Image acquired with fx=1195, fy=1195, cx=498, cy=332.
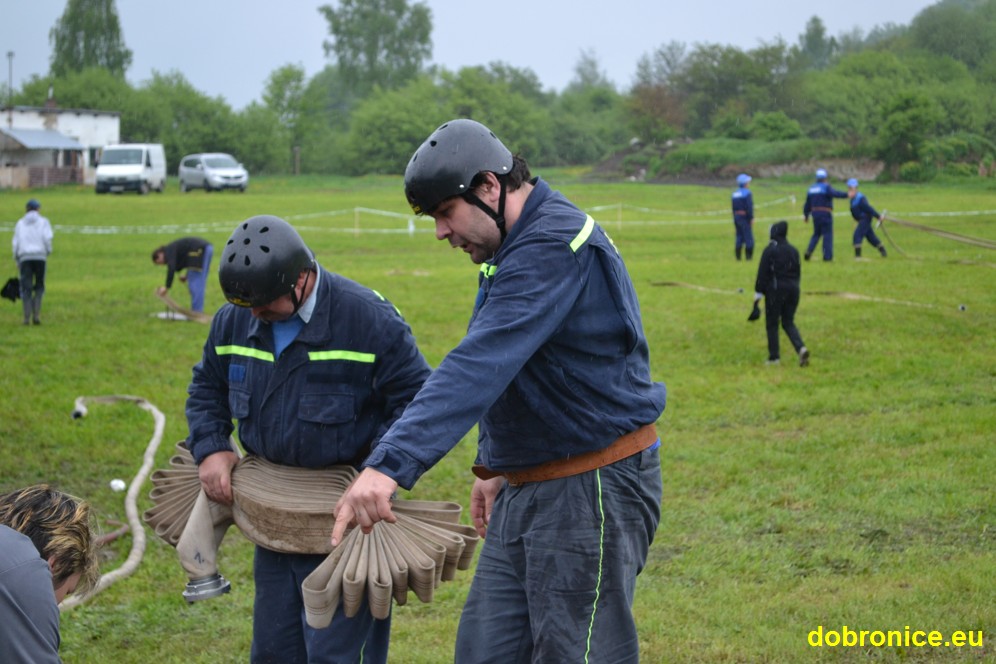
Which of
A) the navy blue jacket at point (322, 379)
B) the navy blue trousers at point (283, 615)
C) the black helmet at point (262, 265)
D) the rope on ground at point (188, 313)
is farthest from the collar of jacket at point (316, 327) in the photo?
the rope on ground at point (188, 313)

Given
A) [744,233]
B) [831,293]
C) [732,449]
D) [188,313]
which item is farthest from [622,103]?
[732,449]

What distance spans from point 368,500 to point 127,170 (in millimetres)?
48904

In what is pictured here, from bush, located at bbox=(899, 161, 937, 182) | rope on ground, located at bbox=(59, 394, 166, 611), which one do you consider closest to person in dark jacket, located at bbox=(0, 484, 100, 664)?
rope on ground, located at bbox=(59, 394, 166, 611)

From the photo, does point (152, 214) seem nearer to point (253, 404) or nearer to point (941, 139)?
point (941, 139)

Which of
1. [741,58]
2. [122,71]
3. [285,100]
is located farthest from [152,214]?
[122,71]

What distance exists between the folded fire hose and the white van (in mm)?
46723

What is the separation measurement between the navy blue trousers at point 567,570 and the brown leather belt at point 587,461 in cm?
2

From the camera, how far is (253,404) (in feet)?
14.7

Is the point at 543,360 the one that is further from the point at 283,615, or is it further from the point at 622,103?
the point at 622,103

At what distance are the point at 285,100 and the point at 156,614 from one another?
83172mm

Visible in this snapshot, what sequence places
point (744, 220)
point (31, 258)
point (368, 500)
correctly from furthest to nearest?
point (744, 220), point (31, 258), point (368, 500)

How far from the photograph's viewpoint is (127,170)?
4916 centimetres

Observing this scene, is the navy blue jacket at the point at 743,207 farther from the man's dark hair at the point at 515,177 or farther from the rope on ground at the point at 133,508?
the man's dark hair at the point at 515,177

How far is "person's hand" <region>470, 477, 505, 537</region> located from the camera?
13.1 ft
